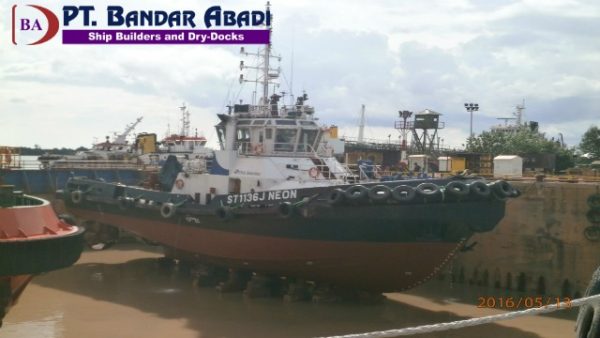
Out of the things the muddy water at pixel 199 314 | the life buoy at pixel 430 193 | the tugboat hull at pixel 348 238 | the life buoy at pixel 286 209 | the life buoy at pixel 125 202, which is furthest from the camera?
the life buoy at pixel 125 202

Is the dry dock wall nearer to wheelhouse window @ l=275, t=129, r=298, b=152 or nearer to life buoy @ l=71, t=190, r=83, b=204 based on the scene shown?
wheelhouse window @ l=275, t=129, r=298, b=152

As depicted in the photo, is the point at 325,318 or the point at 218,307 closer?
the point at 325,318

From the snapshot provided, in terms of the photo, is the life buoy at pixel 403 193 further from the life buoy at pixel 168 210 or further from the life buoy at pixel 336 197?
the life buoy at pixel 168 210

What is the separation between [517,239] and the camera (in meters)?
15.5

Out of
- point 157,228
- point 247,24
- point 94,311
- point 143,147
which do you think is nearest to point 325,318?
point 94,311

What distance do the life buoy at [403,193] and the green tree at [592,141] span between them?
27.2 m

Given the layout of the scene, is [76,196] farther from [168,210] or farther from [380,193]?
[380,193]

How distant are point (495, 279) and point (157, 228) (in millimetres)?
8939

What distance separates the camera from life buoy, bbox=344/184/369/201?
39.0 feet

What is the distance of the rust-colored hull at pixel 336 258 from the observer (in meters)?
11.9

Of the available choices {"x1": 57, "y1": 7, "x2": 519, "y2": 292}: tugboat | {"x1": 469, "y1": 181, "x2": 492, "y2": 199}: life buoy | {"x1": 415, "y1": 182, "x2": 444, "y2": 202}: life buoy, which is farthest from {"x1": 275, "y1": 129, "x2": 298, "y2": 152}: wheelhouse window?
{"x1": 469, "y1": 181, "x2": 492, "y2": 199}: life buoy

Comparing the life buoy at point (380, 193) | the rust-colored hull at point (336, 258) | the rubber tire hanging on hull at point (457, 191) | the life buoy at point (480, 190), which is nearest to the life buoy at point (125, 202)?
the rust-colored hull at point (336, 258)

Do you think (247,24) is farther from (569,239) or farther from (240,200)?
(569,239)
